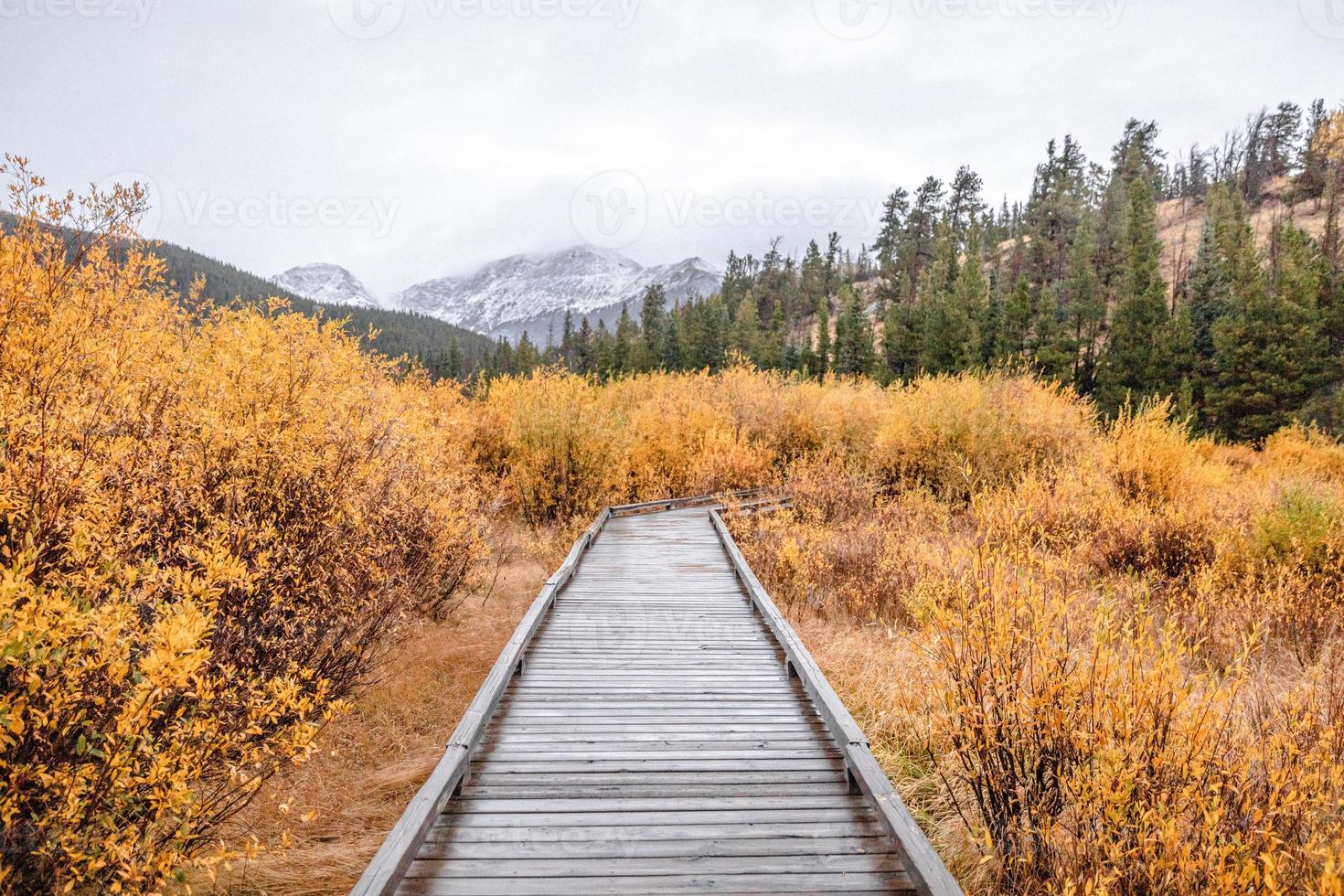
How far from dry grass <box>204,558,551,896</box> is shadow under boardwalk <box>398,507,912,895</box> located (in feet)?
3.25

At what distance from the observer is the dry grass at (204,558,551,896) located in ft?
12.9

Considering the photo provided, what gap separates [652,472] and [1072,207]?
57363 millimetres

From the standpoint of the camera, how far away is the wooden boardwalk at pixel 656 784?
10.0 ft

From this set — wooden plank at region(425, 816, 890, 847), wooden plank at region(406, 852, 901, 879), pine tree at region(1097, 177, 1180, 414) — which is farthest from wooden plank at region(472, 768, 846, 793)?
pine tree at region(1097, 177, 1180, 414)

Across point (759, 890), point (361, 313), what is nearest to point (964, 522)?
point (759, 890)

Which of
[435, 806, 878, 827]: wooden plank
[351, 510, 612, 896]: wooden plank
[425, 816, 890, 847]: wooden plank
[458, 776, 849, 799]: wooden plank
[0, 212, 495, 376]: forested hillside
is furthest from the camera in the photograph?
[0, 212, 495, 376]: forested hillside

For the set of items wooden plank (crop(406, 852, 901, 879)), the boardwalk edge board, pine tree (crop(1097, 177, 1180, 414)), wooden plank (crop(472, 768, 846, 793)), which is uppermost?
pine tree (crop(1097, 177, 1180, 414))

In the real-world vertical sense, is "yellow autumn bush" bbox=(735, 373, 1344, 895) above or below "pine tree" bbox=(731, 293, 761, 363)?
below

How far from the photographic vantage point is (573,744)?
4.33 metres

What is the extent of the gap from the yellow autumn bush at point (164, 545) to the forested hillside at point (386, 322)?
78.8 m

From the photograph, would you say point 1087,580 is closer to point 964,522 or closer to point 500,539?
point 964,522

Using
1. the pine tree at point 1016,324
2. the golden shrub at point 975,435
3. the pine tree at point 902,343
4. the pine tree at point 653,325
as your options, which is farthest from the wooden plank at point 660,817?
the pine tree at point 653,325

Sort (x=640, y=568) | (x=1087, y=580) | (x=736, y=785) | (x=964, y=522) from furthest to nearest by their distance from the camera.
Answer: (x=964, y=522)
(x=640, y=568)
(x=1087, y=580)
(x=736, y=785)

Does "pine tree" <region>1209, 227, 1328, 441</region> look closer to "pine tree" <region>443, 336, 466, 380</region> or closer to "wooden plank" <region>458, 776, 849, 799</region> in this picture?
"wooden plank" <region>458, 776, 849, 799</region>
